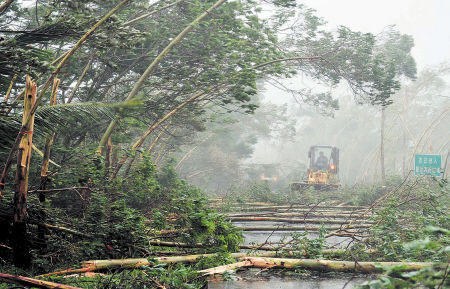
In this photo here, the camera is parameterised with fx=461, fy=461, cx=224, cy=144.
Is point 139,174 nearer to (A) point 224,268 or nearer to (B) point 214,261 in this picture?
(B) point 214,261

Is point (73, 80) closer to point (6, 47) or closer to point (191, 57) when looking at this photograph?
point (191, 57)

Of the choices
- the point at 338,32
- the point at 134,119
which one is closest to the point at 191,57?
the point at 134,119

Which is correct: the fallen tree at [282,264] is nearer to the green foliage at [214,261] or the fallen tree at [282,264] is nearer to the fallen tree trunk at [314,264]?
the fallen tree trunk at [314,264]

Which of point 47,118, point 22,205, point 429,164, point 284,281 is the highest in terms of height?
point 47,118

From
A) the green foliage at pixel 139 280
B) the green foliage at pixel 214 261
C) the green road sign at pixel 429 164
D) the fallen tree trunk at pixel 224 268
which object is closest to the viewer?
the green foliage at pixel 139 280

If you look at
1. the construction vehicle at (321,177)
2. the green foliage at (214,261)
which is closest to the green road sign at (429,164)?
the construction vehicle at (321,177)

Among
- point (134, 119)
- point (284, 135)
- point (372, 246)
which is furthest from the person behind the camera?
point (284, 135)

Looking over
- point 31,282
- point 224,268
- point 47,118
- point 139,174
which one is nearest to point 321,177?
point 139,174

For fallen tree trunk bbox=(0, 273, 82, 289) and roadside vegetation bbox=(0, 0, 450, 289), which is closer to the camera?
fallen tree trunk bbox=(0, 273, 82, 289)

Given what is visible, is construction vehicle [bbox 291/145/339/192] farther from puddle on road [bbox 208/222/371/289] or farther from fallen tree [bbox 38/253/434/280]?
fallen tree [bbox 38/253/434/280]

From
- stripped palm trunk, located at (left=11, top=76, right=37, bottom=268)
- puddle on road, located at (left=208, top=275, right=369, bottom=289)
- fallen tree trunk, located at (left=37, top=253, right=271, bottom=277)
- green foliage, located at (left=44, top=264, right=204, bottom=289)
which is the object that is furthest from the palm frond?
puddle on road, located at (left=208, top=275, right=369, bottom=289)

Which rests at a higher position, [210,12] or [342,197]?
[210,12]

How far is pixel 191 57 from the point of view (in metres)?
13.1

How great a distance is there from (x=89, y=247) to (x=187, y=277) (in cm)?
160
